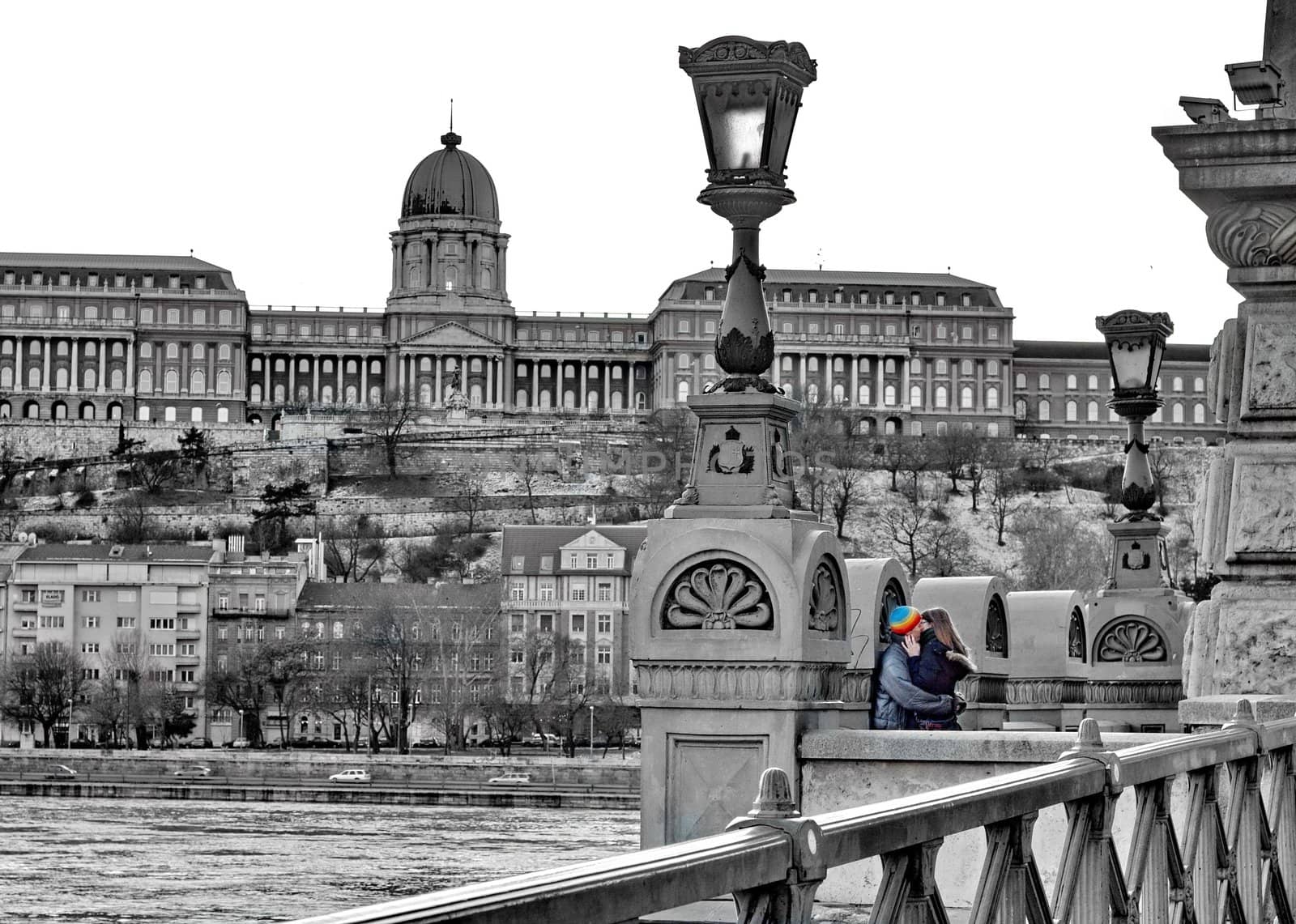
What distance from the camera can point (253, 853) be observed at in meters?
40.7

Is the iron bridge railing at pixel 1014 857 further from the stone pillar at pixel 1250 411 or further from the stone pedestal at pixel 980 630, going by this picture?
the stone pedestal at pixel 980 630

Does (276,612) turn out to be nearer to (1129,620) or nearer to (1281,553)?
(1129,620)

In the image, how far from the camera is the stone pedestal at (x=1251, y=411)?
855 centimetres

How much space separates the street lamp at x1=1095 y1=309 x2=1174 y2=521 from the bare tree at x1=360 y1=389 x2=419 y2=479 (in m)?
152

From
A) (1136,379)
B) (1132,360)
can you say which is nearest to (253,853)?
(1136,379)

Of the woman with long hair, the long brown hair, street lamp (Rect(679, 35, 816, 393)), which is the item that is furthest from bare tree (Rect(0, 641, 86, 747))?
street lamp (Rect(679, 35, 816, 393))

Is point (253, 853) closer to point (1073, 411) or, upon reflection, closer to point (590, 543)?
point (590, 543)

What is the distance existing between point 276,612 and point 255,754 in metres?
29.9

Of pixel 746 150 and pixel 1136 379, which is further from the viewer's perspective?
pixel 1136 379

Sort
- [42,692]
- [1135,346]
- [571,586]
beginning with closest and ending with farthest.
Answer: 1. [1135,346]
2. [42,692]
3. [571,586]

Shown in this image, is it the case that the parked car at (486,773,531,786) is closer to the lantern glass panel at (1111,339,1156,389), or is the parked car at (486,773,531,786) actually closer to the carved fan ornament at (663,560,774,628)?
the lantern glass panel at (1111,339,1156,389)

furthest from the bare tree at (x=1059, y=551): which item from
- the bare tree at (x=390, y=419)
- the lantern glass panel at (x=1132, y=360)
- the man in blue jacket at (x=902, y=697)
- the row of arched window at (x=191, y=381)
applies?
the man in blue jacket at (x=902, y=697)

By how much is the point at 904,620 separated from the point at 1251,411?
5.24ft

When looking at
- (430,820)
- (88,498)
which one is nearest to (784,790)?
(430,820)
